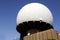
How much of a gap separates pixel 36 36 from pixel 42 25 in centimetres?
440

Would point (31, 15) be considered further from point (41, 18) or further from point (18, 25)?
point (18, 25)

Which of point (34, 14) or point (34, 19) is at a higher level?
point (34, 14)

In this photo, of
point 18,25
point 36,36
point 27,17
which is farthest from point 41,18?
point 36,36

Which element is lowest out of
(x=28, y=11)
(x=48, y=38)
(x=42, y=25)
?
(x=48, y=38)

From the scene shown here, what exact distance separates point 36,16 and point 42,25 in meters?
1.28

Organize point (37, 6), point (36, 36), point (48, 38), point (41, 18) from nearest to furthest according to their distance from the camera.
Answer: point (48, 38) → point (36, 36) → point (41, 18) → point (37, 6)

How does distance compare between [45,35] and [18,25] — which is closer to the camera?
[45,35]

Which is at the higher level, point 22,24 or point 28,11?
point 28,11

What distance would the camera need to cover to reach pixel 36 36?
384 inches

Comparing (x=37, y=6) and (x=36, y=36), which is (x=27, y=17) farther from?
(x=36, y=36)

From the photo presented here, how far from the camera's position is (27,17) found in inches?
543

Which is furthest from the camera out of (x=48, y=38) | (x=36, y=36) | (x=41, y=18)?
(x=41, y=18)

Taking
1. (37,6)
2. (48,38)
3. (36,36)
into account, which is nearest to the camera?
(48,38)

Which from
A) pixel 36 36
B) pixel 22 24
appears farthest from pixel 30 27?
pixel 36 36
